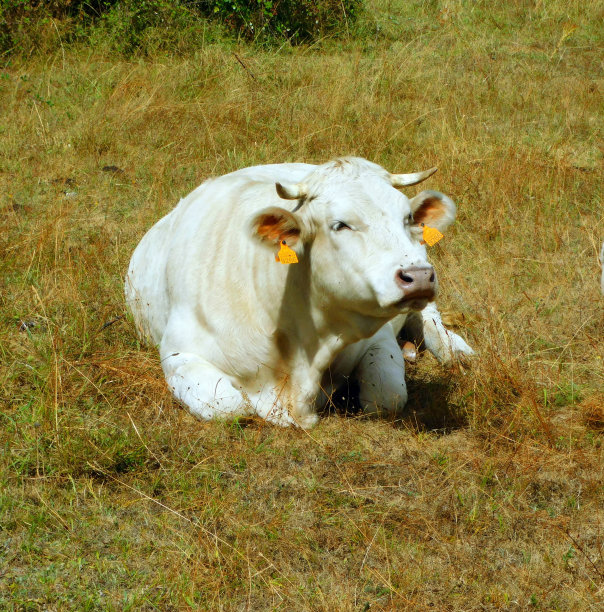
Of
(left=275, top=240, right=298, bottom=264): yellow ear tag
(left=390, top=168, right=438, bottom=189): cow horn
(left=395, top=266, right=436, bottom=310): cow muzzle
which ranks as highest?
(left=390, top=168, right=438, bottom=189): cow horn

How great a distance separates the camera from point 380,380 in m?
5.35

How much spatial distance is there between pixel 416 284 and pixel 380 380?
48.2 inches

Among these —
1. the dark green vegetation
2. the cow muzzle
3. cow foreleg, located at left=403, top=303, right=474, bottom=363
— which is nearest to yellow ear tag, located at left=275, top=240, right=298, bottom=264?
the cow muzzle

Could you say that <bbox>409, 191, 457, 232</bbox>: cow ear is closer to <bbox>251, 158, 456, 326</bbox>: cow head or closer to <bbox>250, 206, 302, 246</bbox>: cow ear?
<bbox>251, 158, 456, 326</bbox>: cow head

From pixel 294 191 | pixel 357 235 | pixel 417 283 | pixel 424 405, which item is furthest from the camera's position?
pixel 424 405

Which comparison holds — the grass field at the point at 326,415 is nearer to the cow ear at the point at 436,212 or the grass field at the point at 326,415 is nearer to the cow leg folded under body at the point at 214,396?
the cow leg folded under body at the point at 214,396

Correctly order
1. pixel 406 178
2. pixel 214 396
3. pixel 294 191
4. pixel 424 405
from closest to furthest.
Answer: pixel 294 191, pixel 214 396, pixel 406 178, pixel 424 405

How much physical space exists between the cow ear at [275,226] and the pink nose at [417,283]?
2.37ft

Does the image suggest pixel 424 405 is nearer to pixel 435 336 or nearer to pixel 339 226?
pixel 435 336

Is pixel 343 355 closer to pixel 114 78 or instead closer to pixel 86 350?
pixel 86 350

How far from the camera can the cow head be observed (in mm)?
4340

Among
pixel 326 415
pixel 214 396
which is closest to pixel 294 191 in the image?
pixel 214 396

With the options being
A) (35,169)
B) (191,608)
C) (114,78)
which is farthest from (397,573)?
(114,78)

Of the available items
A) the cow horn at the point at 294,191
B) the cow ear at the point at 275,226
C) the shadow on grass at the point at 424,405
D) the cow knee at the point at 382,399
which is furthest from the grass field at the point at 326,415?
the cow horn at the point at 294,191
